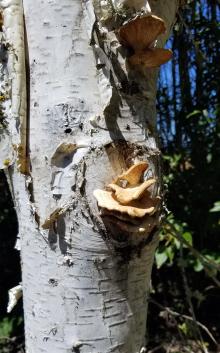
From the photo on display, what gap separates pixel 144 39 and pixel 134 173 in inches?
8.8

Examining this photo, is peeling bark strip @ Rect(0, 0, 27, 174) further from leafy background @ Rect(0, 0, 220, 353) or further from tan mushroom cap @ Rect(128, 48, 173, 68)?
leafy background @ Rect(0, 0, 220, 353)

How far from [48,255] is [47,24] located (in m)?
0.37

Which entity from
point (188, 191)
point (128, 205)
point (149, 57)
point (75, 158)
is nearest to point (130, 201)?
point (128, 205)

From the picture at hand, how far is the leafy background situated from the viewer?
239 centimetres

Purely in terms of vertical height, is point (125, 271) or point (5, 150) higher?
point (5, 150)

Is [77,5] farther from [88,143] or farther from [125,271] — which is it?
[125,271]

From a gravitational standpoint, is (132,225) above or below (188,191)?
below

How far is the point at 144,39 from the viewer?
2.29 feet

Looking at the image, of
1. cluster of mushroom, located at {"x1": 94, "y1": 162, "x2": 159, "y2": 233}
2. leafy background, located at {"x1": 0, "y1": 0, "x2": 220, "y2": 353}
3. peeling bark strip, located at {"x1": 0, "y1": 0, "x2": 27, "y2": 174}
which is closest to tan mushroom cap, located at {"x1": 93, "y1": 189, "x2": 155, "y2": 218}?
cluster of mushroom, located at {"x1": 94, "y1": 162, "x2": 159, "y2": 233}

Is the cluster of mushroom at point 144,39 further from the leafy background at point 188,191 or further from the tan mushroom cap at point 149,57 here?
the leafy background at point 188,191

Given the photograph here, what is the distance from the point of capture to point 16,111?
0.71 metres

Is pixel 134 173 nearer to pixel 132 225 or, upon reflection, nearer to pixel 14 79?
pixel 132 225

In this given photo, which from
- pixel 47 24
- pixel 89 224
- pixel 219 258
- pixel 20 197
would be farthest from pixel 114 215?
pixel 219 258

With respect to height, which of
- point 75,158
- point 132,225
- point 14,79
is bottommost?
point 132,225
